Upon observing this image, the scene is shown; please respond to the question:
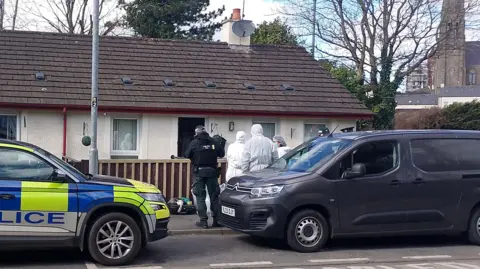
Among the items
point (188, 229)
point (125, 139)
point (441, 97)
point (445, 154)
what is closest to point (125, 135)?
point (125, 139)

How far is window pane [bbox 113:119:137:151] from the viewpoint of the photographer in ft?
50.2

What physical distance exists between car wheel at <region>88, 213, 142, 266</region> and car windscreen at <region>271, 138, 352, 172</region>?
9.60 feet

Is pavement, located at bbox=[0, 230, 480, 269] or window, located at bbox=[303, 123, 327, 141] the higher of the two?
window, located at bbox=[303, 123, 327, 141]

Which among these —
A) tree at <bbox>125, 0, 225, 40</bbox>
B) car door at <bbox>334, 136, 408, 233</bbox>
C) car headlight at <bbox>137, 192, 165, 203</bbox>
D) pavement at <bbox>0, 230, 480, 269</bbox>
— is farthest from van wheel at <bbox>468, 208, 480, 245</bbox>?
tree at <bbox>125, 0, 225, 40</bbox>

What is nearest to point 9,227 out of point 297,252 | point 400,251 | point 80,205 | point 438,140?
point 80,205

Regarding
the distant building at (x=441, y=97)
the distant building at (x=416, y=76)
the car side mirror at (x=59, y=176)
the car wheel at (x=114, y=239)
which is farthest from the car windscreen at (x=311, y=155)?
the distant building at (x=441, y=97)

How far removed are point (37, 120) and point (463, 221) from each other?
9.48 m

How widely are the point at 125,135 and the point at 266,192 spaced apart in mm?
6612

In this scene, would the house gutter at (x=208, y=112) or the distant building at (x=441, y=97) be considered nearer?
the house gutter at (x=208, y=112)

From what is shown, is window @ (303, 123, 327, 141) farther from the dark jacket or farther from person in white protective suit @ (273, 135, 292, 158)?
the dark jacket

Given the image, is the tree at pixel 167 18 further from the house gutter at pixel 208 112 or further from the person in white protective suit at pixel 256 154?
the person in white protective suit at pixel 256 154

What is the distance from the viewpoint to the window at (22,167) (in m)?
8.10

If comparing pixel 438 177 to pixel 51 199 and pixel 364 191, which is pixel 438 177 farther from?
pixel 51 199

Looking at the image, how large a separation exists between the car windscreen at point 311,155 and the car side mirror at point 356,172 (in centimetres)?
37
